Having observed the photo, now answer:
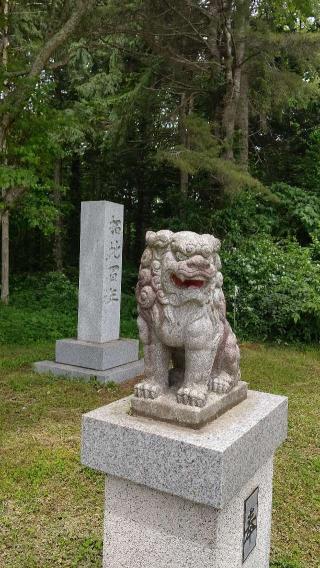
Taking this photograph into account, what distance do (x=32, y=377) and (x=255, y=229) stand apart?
6.22 metres

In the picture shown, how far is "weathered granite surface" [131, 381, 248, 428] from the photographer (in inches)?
84.7

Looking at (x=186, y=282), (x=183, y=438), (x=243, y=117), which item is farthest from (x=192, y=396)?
(x=243, y=117)

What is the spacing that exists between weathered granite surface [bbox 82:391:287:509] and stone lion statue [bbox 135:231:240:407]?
0.53 ft

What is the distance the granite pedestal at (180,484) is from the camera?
2.00 m

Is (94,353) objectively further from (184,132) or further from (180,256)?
(184,132)

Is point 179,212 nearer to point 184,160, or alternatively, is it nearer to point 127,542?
point 184,160

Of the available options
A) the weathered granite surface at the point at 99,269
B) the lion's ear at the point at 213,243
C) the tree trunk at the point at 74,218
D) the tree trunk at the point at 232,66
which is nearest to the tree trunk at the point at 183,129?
the tree trunk at the point at 232,66

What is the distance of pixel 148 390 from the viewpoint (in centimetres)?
229

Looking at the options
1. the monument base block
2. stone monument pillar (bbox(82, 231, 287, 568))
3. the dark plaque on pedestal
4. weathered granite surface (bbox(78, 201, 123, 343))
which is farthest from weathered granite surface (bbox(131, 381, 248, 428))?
weathered granite surface (bbox(78, 201, 123, 343))

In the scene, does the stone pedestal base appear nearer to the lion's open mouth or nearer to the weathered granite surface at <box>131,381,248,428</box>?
the weathered granite surface at <box>131,381,248,428</box>

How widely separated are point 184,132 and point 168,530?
8.85 metres

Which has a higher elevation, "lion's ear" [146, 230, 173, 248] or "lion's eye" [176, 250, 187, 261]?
"lion's ear" [146, 230, 173, 248]

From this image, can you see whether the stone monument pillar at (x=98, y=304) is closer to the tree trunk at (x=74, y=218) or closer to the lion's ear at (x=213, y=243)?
the lion's ear at (x=213, y=243)

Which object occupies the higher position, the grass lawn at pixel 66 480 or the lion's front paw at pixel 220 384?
the lion's front paw at pixel 220 384
